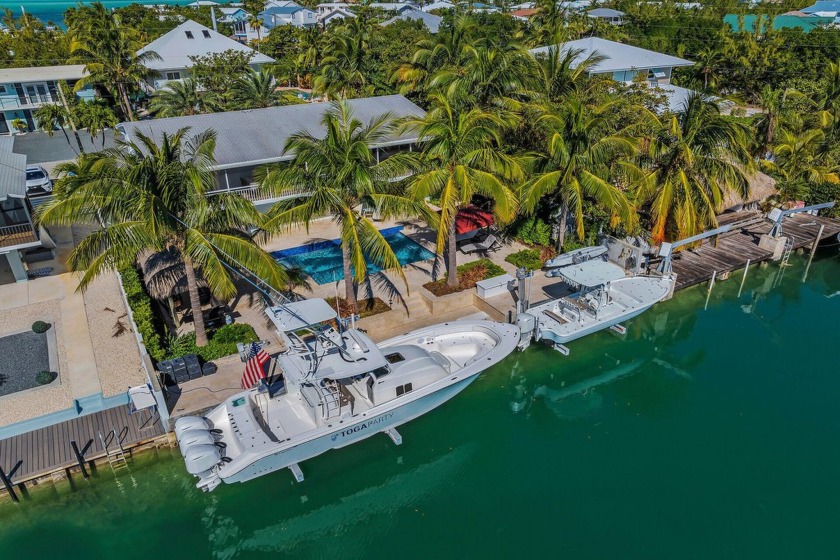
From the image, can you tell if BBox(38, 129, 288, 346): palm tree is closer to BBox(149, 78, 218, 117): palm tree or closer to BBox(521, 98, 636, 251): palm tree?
BBox(521, 98, 636, 251): palm tree

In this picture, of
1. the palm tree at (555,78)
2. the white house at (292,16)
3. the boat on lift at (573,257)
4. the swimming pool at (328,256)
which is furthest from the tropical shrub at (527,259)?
the white house at (292,16)

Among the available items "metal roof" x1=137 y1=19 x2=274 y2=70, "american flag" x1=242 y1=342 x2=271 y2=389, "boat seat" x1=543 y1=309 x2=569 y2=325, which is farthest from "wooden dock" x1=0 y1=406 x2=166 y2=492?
"metal roof" x1=137 y1=19 x2=274 y2=70

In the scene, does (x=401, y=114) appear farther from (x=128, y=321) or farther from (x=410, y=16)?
(x=410, y=16)

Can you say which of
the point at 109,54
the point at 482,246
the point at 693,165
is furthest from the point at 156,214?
the point at 109,54

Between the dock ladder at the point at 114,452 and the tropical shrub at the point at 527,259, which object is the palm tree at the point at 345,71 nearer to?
the tropical shrub at the point at 527,259

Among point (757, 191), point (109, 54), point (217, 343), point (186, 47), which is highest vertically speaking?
point (109, 54)

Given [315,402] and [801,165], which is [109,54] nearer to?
[315,402]
